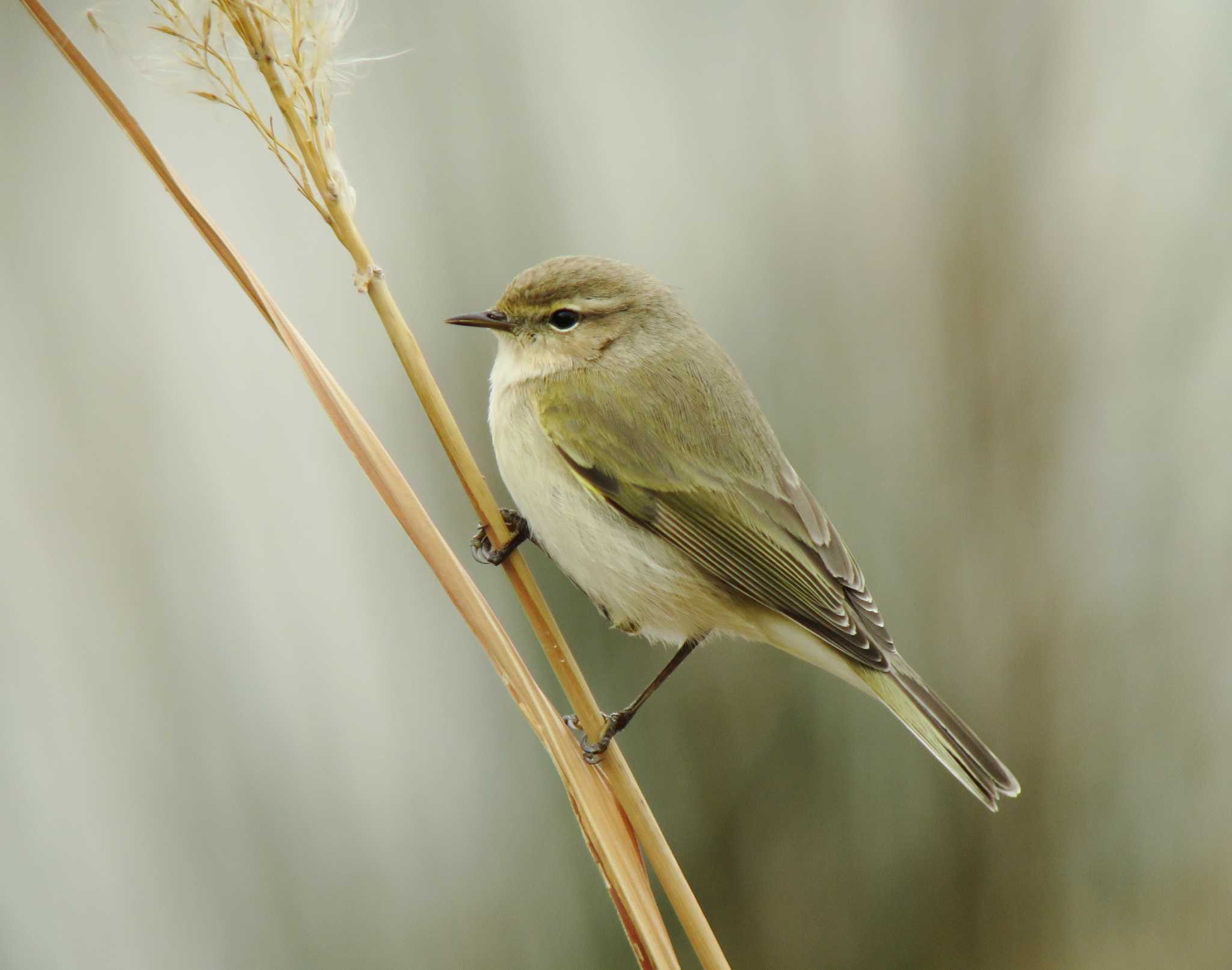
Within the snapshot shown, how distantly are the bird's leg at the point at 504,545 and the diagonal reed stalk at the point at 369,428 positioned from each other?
141mm

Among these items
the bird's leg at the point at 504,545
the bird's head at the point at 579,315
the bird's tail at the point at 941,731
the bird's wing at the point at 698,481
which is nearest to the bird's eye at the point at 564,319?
the bird's head at the point at 579,315

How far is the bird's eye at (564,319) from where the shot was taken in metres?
2.18

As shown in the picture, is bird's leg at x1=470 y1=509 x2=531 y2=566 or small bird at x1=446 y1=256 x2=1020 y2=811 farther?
small bird at x1=446 y1=256 x2=1020 y2=811

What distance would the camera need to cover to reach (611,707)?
2.89 meters

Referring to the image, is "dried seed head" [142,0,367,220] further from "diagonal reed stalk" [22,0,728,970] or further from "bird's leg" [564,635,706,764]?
"bird's leg" [564,635,706,764]

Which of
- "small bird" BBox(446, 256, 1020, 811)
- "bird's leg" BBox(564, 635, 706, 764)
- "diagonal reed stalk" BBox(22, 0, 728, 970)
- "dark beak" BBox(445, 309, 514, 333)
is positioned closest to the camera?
"diagonal reed stalk" BBox(22, 0, 728, 970)

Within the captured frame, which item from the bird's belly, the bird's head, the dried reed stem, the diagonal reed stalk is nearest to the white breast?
the bird's belly

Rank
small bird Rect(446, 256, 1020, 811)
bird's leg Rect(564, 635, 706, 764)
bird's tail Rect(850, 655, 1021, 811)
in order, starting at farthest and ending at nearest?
small bird Rect(446, 256, 1020, 811)
bird's tail Rect(850, 655, 1021, 811)
bird's leg Rect(564, 635, 706, 764)

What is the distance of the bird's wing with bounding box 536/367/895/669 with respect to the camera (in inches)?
80.3

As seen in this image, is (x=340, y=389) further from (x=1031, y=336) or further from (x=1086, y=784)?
(x=1086, y=784)

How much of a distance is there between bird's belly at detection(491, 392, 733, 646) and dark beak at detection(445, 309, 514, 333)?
0.23 m

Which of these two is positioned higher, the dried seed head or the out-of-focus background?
the dried seed head

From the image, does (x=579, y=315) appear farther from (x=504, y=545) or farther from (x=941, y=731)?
(x=941, y=731)

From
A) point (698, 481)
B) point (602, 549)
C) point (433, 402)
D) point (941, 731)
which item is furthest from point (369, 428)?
point (941, 731)
